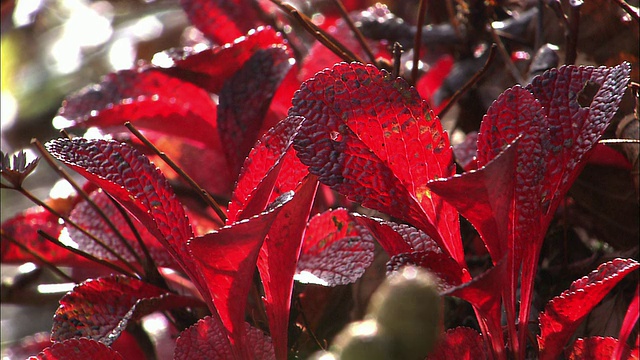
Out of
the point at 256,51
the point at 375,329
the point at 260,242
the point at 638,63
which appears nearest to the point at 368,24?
the point at 256,51

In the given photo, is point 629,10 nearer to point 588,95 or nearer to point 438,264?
point 588,95

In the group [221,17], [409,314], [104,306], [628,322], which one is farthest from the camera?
[221,17]

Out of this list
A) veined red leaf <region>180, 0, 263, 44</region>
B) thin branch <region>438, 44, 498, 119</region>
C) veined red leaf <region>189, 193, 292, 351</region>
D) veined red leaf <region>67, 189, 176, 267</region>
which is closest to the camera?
veined red leaf <region>189, 193, 292, 351</region>

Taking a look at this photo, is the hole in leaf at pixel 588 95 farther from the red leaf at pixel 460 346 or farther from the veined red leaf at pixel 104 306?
the veined red leaf at pixel 104 306

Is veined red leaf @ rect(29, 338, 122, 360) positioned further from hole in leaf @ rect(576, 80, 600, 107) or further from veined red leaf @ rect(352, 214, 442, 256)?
hole in leaf @ rect(576, 80, 600, 107)

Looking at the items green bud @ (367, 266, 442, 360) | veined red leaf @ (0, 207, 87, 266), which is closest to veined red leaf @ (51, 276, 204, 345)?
veined red leaf @ (0, 207, 87, 266)

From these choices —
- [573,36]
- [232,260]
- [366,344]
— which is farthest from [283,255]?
[573,36]

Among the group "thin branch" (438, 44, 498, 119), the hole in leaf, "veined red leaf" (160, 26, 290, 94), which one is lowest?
the hole in leaf
